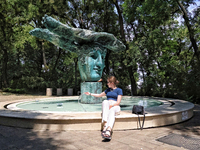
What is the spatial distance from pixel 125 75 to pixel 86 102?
17079mm

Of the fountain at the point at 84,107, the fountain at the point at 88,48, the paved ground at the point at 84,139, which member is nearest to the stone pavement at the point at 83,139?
the paved ground at the point at 84,139

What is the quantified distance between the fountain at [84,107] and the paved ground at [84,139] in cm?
24

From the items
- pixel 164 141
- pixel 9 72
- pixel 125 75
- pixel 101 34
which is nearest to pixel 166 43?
pixel 125 75

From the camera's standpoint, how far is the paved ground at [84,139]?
12.0ft

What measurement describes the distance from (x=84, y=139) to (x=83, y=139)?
0.9 inches

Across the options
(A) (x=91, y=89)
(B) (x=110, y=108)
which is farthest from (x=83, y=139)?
(A) (x=91, y=89)

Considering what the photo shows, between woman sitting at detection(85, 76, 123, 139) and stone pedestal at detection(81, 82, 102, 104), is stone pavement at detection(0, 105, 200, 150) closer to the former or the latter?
woman sitting at detection(85, 76, 123, 139)

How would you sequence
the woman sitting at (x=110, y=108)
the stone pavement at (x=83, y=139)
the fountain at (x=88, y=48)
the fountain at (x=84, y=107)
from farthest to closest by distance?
the fountain at (x=88, y=48) → the fountain at (x=84, y=107) → the woman sitting at (x=110, y=108) → the stone pavement at (x=83, y=139)

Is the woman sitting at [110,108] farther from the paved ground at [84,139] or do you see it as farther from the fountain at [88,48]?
the fountain at [88,48]

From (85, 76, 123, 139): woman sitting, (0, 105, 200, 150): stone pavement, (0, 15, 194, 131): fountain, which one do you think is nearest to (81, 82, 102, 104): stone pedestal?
(0, 15, 194, 131): fountain

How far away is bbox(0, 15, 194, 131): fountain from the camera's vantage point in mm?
4918

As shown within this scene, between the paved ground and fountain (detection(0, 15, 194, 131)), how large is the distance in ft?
0.78

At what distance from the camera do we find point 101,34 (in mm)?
9336

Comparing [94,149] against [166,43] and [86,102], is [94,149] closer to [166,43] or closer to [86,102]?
[86,102]
